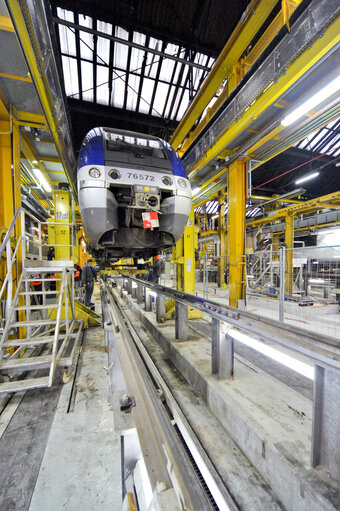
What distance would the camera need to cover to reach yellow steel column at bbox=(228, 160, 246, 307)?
4441 millimetres

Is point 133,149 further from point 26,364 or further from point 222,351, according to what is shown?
point 26,364

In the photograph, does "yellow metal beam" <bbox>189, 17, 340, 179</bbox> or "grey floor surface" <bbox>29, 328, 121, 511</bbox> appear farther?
"yellow metal beam" <bbox>189, 17, 340, 179</bbox>

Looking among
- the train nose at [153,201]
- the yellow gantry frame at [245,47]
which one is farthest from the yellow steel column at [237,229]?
the train nose at [153,201]

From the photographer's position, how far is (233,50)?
335cm

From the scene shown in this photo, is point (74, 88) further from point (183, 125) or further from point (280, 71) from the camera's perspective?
point (280, 71)

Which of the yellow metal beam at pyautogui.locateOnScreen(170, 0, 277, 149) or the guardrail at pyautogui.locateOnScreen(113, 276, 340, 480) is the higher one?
the yellow metal beam at pyautogui.locateOnScreen(170, 0, 277, 149)

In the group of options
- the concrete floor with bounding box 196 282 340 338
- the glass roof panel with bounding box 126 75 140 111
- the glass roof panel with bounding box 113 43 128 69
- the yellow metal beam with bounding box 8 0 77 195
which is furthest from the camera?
the glass roof panel with bounding box 126 75 140 111

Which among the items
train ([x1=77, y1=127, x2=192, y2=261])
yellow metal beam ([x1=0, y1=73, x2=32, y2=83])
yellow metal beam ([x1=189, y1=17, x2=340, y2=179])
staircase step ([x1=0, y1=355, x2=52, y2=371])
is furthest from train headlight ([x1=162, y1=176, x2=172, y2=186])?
staircase step ([x1=0, y1=355, x2=52, y2=371])

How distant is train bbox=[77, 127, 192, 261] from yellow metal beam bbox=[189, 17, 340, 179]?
47.3 inches

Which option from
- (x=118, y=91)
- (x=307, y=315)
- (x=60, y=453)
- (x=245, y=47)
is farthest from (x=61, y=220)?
(x=307, y=315)

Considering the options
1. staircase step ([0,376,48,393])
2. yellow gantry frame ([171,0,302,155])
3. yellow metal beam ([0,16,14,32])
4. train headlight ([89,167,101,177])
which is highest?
yellow gantry frame ([171,0,302,155])

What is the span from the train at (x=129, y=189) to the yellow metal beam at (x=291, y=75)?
1202 millimetres

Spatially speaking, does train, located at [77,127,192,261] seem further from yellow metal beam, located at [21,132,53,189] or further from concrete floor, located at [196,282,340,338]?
concrete floor, located at [196,282,340,338]

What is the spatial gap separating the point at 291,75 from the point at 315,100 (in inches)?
19.7
